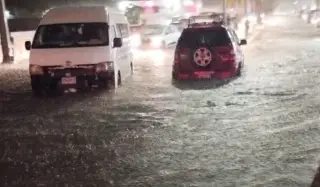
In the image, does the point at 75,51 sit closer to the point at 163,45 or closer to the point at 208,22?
the point at 208,22

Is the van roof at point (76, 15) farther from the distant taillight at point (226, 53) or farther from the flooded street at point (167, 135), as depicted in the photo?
the distant taillight at point (226, 53)

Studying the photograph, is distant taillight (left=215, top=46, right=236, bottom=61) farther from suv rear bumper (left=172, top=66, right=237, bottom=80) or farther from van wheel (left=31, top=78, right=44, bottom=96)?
van wheel (left=31, top=78, right=44, bottom=96)

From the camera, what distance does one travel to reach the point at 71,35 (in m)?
14.0

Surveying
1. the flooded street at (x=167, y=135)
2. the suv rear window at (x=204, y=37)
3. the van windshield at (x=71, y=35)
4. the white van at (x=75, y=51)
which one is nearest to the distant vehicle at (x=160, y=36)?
the flooded street at (x=167, y=135)

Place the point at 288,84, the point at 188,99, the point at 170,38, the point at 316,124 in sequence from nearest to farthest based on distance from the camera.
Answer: the point at 316,124, the point at 188,99, the point at 288,84, the point at 170,38

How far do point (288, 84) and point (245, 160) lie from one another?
7909mm

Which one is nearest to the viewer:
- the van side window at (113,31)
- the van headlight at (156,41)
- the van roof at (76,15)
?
the van roof at (76,15)

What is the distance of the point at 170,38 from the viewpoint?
32719mm

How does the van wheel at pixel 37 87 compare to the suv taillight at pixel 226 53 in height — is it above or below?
below

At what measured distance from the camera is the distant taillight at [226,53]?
48.7 ft

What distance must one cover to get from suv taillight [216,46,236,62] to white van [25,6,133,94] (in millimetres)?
2646

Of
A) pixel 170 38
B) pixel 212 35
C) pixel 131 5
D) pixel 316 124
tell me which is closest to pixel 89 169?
pixel 316 124

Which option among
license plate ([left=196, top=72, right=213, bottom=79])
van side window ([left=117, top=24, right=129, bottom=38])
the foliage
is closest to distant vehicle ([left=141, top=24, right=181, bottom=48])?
the foliage

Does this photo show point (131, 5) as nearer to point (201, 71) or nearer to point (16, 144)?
point (201, 71)
